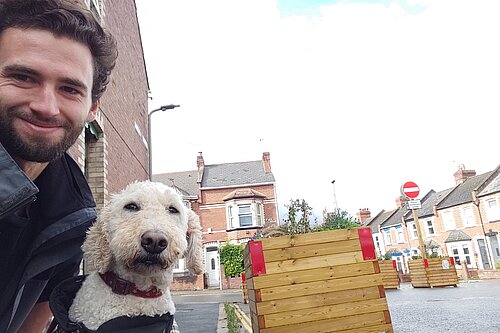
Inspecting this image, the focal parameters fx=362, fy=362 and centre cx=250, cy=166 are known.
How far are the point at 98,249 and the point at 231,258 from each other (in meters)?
27.2

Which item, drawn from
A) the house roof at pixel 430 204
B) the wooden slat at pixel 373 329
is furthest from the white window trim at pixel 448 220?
the wooden slat at pixel 373 329

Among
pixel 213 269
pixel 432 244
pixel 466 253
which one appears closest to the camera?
pixel 213 269

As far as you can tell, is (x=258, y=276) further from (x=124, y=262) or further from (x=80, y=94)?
(x=80, y=94)

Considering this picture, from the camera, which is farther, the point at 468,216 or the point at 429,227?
the point at 429,227

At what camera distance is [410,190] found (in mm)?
18438

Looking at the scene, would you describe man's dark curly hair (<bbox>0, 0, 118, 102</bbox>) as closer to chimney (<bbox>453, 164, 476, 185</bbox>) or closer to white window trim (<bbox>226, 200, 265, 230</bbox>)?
white window trim (<bbox>226, 200, 265, 230</bbox>)

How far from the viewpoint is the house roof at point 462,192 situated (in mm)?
35438

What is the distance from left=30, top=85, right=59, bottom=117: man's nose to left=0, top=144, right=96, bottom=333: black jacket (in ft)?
1.27

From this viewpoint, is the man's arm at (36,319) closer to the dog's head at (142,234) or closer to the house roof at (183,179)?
the dog's head at (142,234)

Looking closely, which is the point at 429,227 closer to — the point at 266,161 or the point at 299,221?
the point at 266,161

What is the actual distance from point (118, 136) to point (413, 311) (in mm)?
9071

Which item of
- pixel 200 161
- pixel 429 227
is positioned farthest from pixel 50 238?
pixel 429 227

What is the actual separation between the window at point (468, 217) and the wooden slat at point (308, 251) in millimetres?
36077

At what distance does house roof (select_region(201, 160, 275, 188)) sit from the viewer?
3356cm
